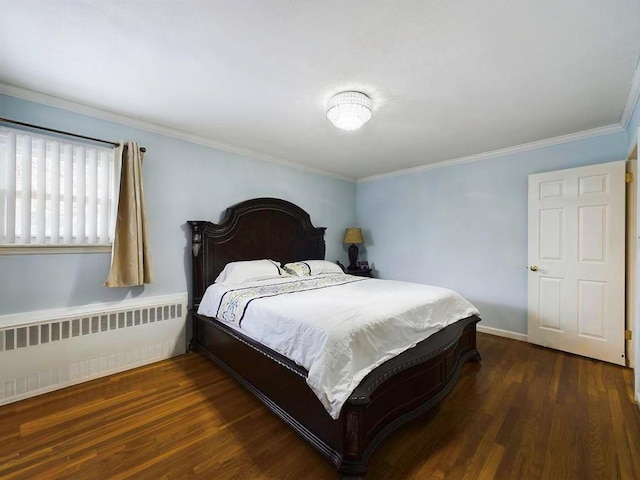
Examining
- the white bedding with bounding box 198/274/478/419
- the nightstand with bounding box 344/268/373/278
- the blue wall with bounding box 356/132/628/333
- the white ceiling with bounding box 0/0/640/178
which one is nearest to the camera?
the white ceiling with bounding box 0/0/640/178

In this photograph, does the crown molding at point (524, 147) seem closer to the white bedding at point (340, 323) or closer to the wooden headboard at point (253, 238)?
the wooden headboard at point (253, 238)

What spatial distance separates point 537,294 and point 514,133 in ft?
5.80

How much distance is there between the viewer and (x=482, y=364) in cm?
264

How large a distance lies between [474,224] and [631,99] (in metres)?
1.77

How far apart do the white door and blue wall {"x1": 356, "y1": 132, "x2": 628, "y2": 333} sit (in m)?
0.20

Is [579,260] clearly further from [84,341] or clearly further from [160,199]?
[84,341]

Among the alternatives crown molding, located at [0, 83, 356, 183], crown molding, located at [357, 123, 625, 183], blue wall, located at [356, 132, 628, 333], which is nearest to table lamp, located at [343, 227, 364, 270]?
blue wall, located at [356, 132, 628, 333]

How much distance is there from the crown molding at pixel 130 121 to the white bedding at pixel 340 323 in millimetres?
1661

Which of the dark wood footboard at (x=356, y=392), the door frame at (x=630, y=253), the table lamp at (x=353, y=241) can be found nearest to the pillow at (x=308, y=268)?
the table lamp at (x=353, y=241)

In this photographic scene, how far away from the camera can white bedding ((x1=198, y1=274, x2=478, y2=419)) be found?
4.85 feet

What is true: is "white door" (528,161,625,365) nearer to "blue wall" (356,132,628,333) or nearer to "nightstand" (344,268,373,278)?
"blue wall" (356,132,628,333)

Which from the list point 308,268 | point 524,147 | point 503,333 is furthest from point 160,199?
point 503,333

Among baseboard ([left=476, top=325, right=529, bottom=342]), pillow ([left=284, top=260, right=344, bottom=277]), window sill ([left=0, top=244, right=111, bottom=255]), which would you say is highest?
window sill ([left=0, top=244, right=111, bottom=255])

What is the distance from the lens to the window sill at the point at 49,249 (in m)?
2.07
